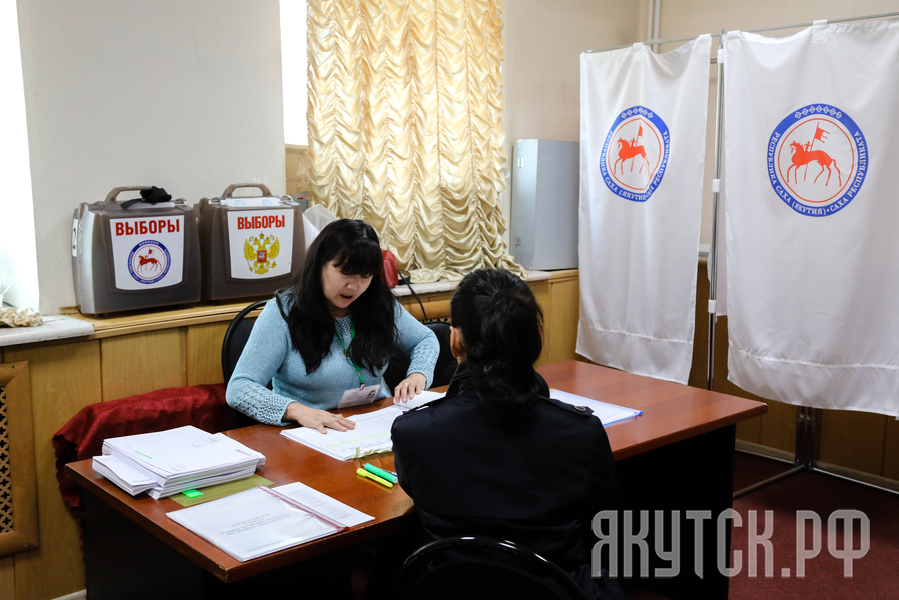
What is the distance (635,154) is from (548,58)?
79 centimetres

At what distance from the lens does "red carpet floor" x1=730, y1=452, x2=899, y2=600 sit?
2.51m

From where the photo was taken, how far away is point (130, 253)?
91.4 inches

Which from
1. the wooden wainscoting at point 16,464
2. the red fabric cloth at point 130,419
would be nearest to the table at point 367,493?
the red fabric cloth at point 130,419

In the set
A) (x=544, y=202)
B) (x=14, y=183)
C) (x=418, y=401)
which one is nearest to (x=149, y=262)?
(x=14, y=183)

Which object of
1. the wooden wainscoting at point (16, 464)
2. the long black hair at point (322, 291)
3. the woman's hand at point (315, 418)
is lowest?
the wooden wainscoting at point (16, 464)

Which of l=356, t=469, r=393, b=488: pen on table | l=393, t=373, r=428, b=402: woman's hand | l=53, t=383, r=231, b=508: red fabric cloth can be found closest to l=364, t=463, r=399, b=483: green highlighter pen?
l=356, t=469, r=393, b=488: pen on table

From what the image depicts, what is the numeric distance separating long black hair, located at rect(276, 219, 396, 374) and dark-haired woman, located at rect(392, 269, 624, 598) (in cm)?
76

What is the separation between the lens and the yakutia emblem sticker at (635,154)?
3342 millimetres

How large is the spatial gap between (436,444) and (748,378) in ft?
7.20

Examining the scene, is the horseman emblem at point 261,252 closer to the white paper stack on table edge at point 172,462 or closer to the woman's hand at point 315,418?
the woman's hand at point 315,418

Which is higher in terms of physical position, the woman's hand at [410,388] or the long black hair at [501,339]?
the long black hair at [501,339]

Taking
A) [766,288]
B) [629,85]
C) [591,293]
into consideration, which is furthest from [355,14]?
[766,288]

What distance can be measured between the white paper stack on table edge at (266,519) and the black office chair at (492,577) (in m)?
0.25

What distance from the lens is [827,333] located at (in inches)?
115
